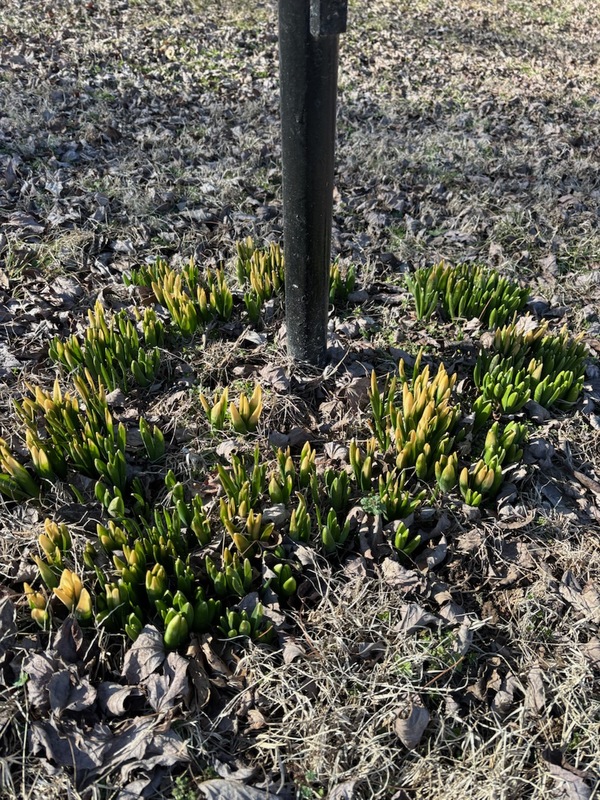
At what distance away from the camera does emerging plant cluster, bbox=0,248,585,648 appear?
207cm

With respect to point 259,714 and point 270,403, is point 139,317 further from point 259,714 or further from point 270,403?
point 259,714

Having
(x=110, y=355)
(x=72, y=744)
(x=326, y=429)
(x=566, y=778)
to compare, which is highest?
(x=110, y=355)

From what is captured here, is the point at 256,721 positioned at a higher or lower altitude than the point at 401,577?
lower

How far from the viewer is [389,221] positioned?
4.34 m

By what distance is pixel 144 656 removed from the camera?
1.98m

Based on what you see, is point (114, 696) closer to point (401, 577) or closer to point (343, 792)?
point (343, 792)

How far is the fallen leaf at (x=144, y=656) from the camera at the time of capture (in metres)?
1.96

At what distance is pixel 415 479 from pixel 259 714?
115 centimetres

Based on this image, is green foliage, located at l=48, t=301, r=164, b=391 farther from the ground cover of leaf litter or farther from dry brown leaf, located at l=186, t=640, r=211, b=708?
dry brown leaf, located at l=186, t=640, r=211, b=708

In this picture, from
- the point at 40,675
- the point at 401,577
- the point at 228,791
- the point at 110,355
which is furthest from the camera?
A: the point at 110,355

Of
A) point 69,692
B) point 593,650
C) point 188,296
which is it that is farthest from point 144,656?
point 188,296

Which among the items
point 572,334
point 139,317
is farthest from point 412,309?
point 139,317

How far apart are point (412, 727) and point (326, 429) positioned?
131cm

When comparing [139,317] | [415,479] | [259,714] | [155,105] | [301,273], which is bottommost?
[259,714]
